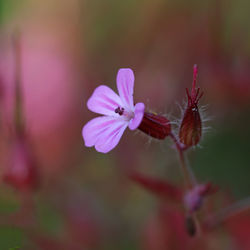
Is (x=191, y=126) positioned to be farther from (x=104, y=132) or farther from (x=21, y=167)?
(x=21, y=167)

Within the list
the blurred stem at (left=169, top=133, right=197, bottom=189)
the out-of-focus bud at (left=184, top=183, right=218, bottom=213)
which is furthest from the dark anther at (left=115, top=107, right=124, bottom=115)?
the out-of-focus bud at (left=184, top=183, right=218, bottom=213)

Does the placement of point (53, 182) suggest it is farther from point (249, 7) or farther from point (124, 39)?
point (249, 7)

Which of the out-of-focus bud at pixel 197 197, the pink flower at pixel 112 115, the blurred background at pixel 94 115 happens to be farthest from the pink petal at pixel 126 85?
the blurred background at pixel 94 115

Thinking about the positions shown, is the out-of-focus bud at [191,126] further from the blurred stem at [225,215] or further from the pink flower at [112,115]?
the blurred stem at [225,215]

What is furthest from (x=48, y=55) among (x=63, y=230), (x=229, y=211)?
(x=229, y=211)

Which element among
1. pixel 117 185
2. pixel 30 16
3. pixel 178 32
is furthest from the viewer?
pixel 30 16

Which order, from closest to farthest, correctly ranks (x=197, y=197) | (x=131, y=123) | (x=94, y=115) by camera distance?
(x=131, y=123) → (x=197, y=197) → (x=94, y=115)

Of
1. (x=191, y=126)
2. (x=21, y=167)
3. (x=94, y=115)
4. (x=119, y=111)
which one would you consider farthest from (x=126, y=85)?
(x=94, y=115)
